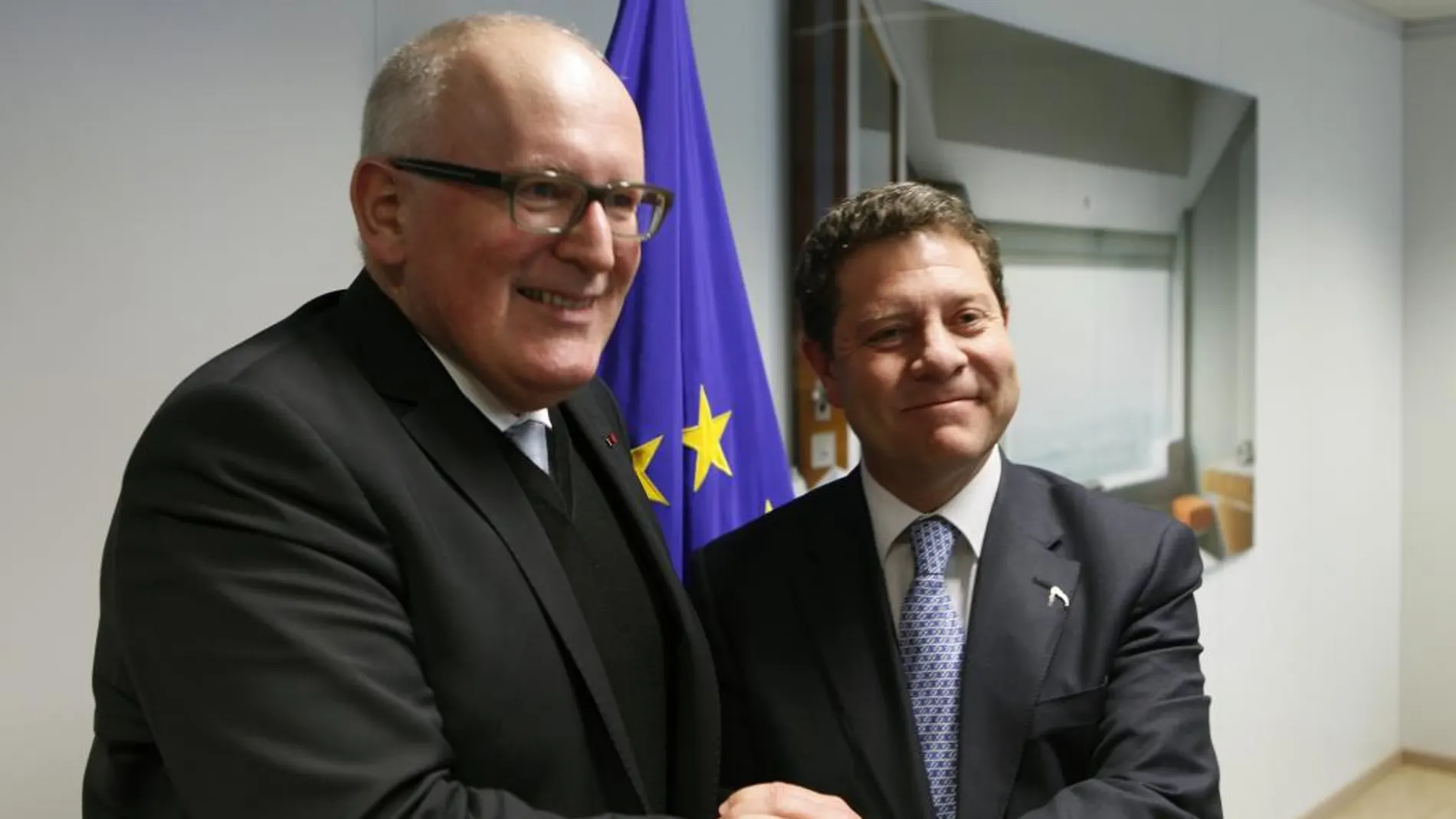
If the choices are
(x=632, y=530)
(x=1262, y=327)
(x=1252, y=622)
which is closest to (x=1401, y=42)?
(x=1262, y=327)

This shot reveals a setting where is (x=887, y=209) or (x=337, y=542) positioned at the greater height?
(x=887, y=209)

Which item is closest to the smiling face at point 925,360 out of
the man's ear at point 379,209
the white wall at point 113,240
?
the man's ear at point 379,209

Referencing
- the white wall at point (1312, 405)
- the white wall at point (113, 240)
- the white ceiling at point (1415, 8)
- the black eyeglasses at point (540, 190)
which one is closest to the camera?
the black eyeglasses at point (540, 190)

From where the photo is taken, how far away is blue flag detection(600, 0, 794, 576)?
2.12 metres

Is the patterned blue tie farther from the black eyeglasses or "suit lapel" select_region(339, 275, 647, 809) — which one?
the black eyeglasses

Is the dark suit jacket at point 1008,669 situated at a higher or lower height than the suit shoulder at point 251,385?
lower

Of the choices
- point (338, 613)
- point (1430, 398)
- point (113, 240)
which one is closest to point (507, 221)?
point (338, 613)

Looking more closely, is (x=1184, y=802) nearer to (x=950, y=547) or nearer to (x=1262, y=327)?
(x=950, y=547)

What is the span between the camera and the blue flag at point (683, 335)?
2.12m

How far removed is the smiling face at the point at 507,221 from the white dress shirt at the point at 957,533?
499 mm

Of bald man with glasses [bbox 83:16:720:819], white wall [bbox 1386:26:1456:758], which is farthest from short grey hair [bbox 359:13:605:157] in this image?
white wall [bbox 1386:26:1456:758]

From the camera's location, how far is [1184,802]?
53.7 inches

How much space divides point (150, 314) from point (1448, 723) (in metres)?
5.78

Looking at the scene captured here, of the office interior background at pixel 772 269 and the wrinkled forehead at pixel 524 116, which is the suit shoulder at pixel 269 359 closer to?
the wrinkled forehead at pixel 524 116
